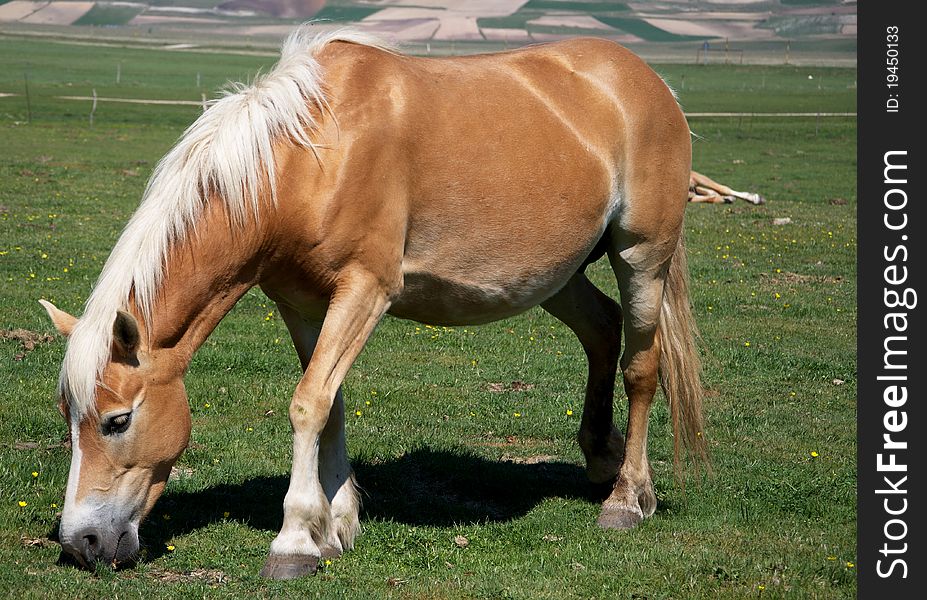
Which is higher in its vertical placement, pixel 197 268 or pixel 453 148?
pixel 453 148

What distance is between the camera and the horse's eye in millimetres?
4527

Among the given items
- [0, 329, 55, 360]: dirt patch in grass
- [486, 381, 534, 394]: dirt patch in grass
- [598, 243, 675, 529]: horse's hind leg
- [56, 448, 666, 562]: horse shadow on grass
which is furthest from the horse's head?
[0, 329, 55, 360]: dirt patch in grass

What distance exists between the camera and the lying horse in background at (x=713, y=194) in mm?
19953

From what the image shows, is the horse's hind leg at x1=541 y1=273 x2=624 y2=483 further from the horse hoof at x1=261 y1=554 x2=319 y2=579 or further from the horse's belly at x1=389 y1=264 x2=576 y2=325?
the horse hoof at x1=261 y1=554 x2=319 y2=579

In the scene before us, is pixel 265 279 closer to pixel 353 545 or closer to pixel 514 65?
pixel 353 545

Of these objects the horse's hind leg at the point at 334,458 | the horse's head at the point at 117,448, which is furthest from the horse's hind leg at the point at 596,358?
the horse's head at the point at 117,448

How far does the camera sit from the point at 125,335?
4.41 meters

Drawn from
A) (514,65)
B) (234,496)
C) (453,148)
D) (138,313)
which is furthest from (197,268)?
(514,65)

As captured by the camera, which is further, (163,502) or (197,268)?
(163,502)

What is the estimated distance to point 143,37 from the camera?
142500 mm

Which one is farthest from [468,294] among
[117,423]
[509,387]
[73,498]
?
[509,387]

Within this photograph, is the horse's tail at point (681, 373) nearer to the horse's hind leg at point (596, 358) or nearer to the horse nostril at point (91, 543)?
the horse's hind leg at point (596, 358)

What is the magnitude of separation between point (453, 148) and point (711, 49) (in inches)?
6023

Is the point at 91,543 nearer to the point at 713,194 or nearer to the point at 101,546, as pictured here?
the point at 101,546
